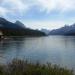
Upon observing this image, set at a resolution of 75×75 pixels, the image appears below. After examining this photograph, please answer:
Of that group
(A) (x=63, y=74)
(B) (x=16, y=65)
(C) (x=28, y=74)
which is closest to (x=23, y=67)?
(B) (x=16, y=65)

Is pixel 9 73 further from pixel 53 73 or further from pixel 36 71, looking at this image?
pixel 53 73

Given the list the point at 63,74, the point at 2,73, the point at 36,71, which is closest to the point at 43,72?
the point at 36,71

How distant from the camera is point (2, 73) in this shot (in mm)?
14625

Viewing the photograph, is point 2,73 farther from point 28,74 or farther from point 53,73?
point 53,73

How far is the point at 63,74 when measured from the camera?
15086mm

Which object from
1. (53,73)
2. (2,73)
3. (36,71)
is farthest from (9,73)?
(53,73)

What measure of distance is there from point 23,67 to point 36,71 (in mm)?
1659

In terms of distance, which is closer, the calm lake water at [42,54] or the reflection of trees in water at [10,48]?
the calm lake water at [42,54]

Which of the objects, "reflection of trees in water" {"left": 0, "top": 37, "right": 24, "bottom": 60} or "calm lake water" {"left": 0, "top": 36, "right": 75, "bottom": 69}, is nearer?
"calm lake water" {"left": 0, "top": 36, "right": 75, "bottom": 69}

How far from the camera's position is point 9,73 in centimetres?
1438

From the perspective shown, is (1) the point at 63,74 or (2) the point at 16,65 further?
(2) the point at 16,65

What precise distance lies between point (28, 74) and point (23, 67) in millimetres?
1884

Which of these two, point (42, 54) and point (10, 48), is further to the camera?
point (10, 48)

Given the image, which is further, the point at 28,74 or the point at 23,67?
the point at 23,67
